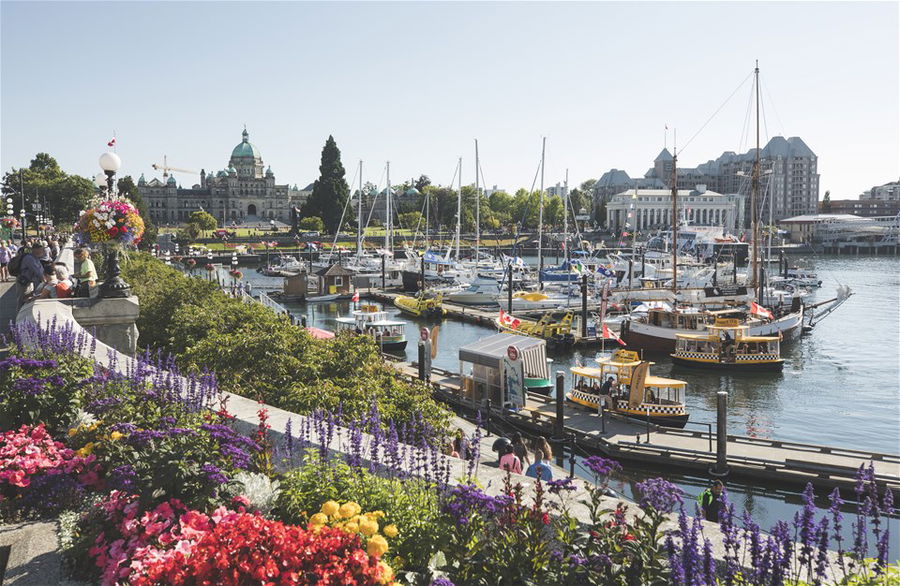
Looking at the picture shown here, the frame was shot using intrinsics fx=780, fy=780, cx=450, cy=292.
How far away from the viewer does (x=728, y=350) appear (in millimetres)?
40250

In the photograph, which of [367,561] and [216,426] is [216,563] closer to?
[367,561]

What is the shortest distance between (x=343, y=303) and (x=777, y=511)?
52.6 metres

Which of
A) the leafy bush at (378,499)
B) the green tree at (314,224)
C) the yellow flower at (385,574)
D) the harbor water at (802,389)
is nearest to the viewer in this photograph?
the yellow flower at (385,574)

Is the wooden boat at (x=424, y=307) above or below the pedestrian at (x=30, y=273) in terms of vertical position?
below

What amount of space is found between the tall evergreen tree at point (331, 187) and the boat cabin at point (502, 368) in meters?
114

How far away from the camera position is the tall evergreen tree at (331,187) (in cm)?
13862

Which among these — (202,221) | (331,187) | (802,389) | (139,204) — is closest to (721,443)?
(802,389)

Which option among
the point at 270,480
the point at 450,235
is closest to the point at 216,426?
the point at 270,480

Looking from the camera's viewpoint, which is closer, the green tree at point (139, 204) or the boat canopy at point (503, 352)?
the boat canopy at point (503, 352)

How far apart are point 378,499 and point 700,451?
19222mm

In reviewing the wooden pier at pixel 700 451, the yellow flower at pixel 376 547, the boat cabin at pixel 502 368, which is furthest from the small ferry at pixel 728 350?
the yellow flower at pixel 376 547

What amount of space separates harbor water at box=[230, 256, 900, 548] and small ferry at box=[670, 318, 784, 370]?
592 mm

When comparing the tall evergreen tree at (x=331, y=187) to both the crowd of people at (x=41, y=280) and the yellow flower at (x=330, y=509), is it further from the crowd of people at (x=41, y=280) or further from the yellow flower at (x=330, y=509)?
the yellow flower at (x=330, y=509)

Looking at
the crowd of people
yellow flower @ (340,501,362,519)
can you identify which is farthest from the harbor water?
the crowd of people
